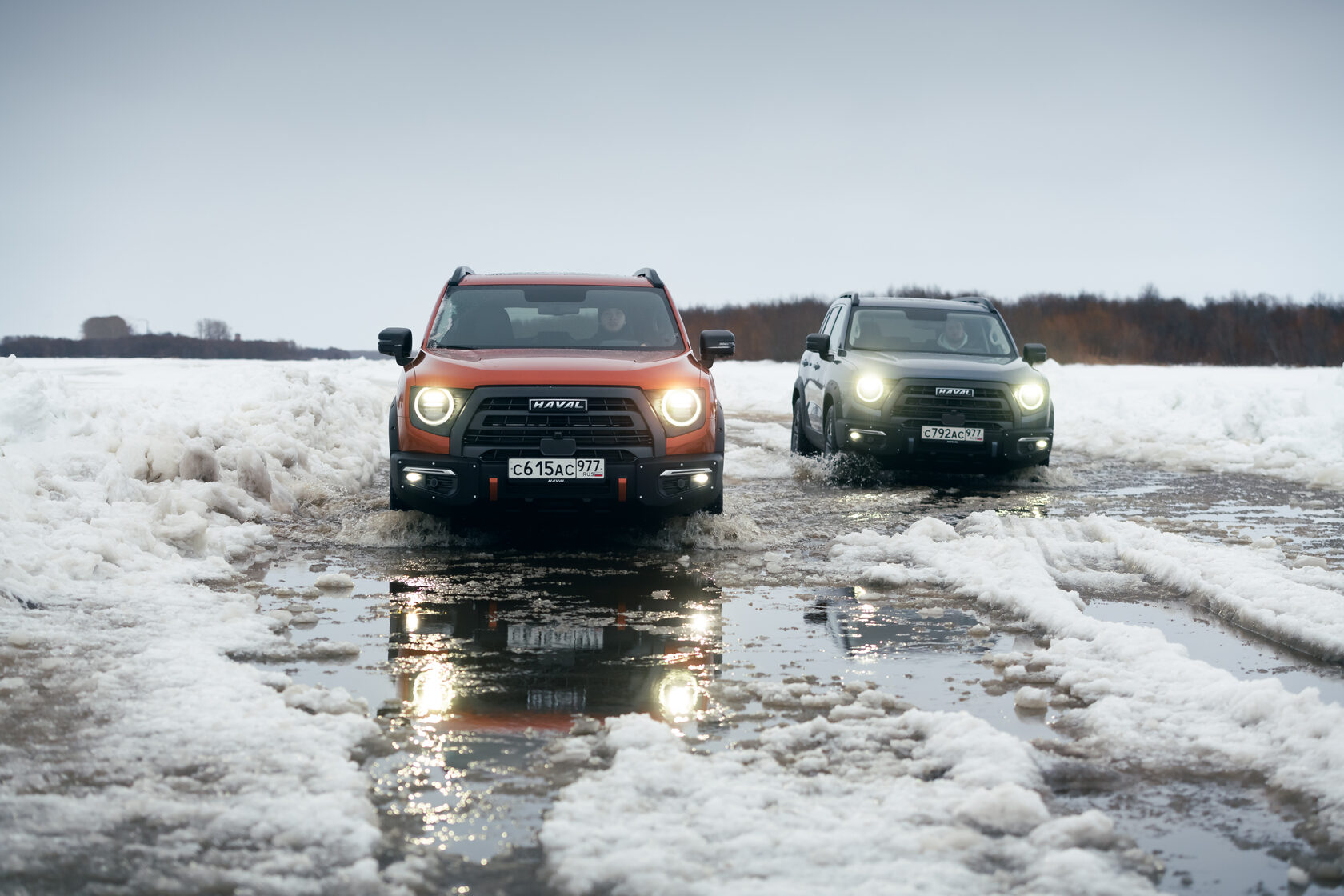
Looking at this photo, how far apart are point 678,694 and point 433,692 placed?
925 millimetres

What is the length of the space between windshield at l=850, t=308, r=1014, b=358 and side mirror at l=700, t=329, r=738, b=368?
491 cm

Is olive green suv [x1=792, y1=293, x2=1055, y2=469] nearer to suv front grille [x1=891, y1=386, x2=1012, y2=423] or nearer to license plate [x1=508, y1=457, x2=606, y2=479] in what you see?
suv front grille [x1=891, y1=386, x2=1012, y2=423]

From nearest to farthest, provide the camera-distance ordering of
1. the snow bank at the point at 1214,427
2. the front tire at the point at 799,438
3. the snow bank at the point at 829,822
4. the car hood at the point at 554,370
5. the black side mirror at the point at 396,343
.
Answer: the snow bank at the point at 829,822
the car hood at the point at 554,370
the black side mirror at the point at 396,343
the front tire at the point at 799,438
the snow bank at the point at 1214,427

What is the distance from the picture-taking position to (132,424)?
11414mm

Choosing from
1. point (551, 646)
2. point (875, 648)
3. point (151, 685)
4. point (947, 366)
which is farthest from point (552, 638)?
point (947, 366)

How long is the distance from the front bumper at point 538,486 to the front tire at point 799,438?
23.0 ft

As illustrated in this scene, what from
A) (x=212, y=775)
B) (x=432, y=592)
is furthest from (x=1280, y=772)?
(x=432, y=592)

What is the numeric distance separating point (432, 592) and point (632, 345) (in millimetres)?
3045

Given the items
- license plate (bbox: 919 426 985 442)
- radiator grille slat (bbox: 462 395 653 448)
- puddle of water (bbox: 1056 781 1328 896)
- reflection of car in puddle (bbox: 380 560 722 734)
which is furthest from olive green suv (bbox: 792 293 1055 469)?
puddle of water (bbox: 1056 781 1328 896)

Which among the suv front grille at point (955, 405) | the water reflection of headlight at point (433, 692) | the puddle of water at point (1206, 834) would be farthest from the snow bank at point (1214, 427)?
the puddle of water at point (1206, 834)

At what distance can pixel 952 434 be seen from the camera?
42.3 ft

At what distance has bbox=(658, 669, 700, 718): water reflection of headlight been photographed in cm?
456

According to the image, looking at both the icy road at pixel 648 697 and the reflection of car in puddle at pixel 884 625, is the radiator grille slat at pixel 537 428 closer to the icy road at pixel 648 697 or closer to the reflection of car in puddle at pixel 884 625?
the icy road at pixel 648 697

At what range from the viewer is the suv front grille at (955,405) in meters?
12.9
